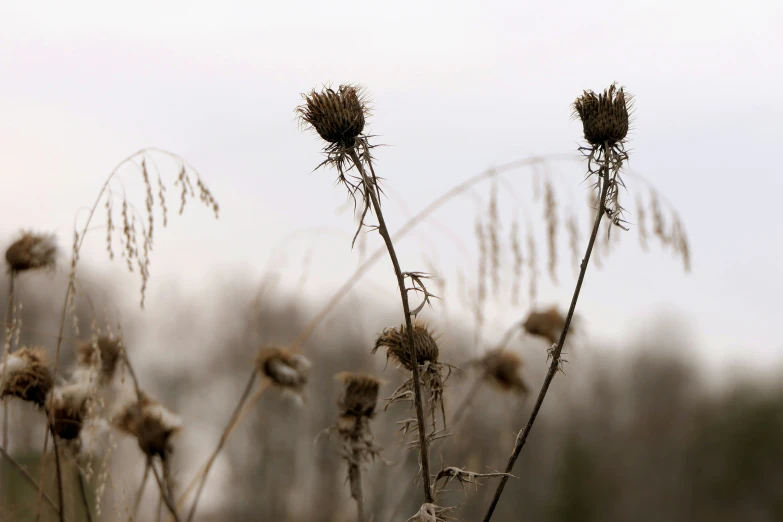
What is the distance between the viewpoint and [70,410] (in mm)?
2004

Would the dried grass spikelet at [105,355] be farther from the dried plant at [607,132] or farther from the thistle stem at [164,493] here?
the dried plant at [607,132]

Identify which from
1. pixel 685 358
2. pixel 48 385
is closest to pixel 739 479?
pixel 685 358

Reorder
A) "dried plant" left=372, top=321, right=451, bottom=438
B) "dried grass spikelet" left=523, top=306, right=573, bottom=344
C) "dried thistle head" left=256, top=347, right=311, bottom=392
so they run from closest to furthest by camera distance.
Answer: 1. "dried plant" left=372, top=321, right=451, bottom=438
2. "dried thistle head" left=256, top=347, right=311, bottom=392
3. "dried grass spikelet" left=523, top=306, right=573, bottom=344

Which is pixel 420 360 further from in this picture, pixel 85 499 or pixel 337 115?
pixel 85 499

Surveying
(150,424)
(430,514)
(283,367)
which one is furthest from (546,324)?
(430,514)

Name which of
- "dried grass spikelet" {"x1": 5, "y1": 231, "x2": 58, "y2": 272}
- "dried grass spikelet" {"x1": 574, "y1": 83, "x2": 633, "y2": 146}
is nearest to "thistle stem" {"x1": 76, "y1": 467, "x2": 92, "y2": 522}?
"dried grass spikelet" {"x1": 5, "y1": 231, "x2": 58, "y2": 272}

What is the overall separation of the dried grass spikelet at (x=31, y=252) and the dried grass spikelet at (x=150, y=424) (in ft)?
1.37

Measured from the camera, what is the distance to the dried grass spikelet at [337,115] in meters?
1.41

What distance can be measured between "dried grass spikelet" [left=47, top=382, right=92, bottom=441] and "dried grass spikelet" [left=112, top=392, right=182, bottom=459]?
148 millimetres

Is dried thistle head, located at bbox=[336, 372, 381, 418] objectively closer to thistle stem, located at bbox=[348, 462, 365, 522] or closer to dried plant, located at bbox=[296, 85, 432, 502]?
thistle stem, located at bbox=[348, 462, 365, 522]

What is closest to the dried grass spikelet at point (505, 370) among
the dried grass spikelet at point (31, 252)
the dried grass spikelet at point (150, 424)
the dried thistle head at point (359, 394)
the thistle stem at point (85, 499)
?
the dried thistle head at point (359, 394)

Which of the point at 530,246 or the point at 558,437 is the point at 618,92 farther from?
the point at 558,437

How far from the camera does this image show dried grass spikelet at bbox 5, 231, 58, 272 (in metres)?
2.09

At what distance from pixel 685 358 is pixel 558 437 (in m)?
12.3
